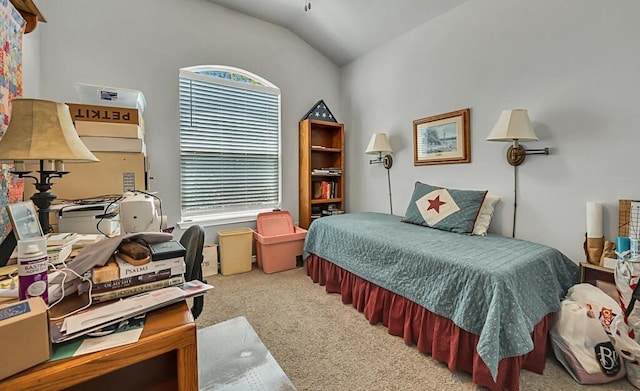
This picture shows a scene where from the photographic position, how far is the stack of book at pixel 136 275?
2.50 ft

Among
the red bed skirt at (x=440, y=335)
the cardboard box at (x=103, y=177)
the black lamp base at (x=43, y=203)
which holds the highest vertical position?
the cardboard box at (x=103, y=177)

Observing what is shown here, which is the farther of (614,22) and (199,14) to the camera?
(199,14)

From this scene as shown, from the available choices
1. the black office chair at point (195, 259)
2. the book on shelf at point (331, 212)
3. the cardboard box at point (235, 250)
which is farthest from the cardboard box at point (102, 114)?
the book on shelf at point (331, 212)

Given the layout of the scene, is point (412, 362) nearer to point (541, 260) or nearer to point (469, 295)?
point (469, 295)

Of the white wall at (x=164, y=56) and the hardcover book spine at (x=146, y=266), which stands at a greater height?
the white wall at (x=164, y=56)

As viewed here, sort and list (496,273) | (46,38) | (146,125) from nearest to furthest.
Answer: (496,273)
(46,38)
(146,125)

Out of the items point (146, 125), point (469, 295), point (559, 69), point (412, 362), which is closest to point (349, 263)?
point (412, 362)

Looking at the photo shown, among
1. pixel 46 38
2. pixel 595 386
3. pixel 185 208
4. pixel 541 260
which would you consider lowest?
pixel 595 386

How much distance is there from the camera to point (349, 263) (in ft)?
7.82

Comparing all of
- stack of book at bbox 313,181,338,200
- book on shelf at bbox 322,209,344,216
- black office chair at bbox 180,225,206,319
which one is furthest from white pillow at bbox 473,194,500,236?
black office chair at bbox 180,225,206,319

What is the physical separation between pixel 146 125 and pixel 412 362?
10.1 ft

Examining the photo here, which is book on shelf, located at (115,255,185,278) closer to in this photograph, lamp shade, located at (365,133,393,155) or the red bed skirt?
the red bed skirt

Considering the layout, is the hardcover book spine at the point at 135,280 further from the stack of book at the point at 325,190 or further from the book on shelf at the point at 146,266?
the stack of book at the point at 325,190

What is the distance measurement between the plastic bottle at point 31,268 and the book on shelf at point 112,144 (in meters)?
1.51
